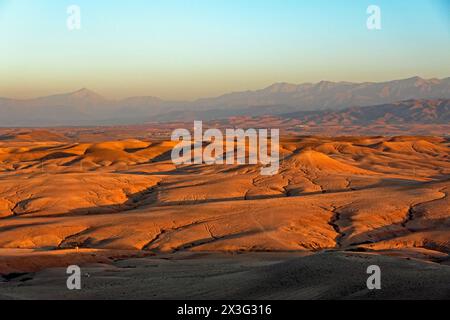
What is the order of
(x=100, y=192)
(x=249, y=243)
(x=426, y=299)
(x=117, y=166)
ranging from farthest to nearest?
1. (x=117, y=166)
2. (x=100, y=192)
3. (x=249, y=243)
4. (x=426, y=299)

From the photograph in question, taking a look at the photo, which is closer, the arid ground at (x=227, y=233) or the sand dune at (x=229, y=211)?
the arid ground at (x=227, y=233)

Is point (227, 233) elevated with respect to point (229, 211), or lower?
lower

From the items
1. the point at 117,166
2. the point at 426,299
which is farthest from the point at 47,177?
the point at 426,299

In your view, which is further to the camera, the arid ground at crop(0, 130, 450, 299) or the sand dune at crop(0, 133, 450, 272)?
the sand dune at crop(0, 133, 450, 272)

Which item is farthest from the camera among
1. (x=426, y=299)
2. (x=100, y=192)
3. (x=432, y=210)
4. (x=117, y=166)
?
(x=117, y=166)

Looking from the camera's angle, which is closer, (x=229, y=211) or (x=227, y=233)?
(x=227, y=233)

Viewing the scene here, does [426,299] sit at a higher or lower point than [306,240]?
higher

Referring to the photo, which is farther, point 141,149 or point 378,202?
point 141,149
